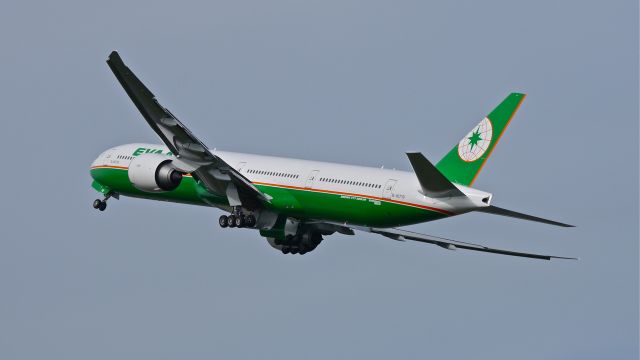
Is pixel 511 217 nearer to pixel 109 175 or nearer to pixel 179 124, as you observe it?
pixel 179 124

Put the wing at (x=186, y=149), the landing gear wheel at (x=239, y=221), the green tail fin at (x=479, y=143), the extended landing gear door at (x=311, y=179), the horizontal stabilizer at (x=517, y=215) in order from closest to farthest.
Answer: the wing at (x=186, y=149) → the green tail fin at (x=479, y=143) → the horizontal stabilizer at (x=517, y=215) → the extended landing gear door at (x=311, y=179) → the landing gear wheel at (x=239, y=221)

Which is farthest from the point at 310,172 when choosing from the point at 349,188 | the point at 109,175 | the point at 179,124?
the point at 109,175

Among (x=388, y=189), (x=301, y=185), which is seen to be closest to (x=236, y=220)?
(x=301, y=185)

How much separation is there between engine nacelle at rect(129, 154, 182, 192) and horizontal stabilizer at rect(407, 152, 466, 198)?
1166cm

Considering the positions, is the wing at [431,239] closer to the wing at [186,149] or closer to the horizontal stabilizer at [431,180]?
the wing at [186,149]

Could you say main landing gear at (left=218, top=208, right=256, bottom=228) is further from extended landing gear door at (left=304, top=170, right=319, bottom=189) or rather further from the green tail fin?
the green tail fin

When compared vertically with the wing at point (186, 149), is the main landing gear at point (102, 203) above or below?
below

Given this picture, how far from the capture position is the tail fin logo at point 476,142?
203 ft

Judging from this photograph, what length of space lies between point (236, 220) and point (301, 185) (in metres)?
3.27

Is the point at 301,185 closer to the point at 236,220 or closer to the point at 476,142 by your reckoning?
the point at 236,220

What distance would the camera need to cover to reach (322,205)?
65500 millimetres

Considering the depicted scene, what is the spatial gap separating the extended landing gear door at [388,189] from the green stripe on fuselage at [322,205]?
290 mm

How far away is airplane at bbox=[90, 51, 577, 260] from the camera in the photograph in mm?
61812

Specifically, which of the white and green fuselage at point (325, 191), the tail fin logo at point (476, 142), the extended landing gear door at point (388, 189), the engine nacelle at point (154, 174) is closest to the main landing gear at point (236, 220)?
the white and green fuselage at point (325, 191)
